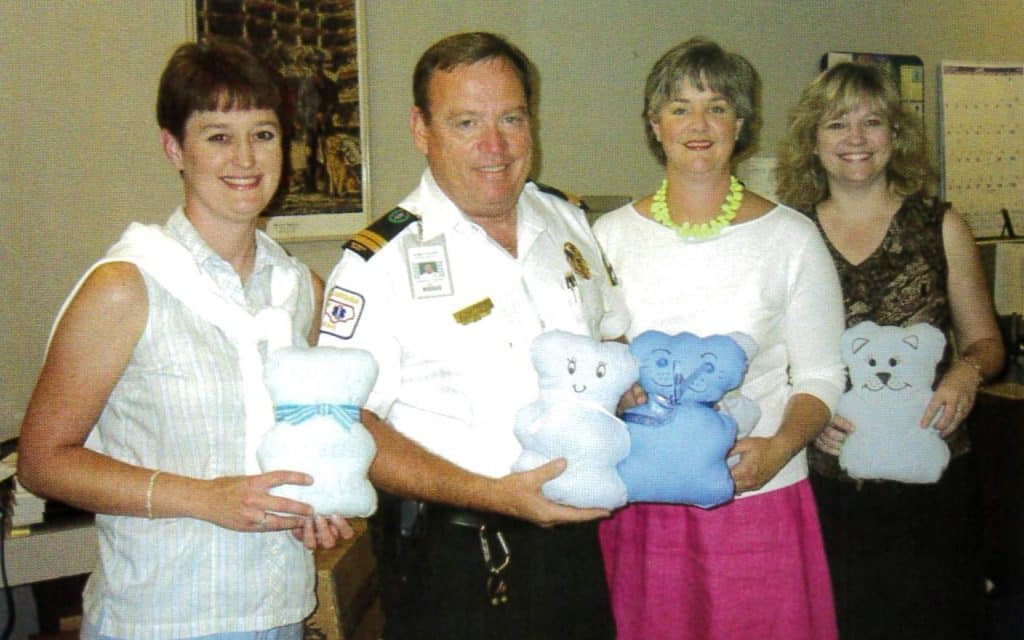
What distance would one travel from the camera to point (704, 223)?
1609 millimetres

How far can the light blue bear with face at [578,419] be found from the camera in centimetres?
125

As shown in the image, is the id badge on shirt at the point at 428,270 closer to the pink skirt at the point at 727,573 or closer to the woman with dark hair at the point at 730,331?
the woman with dark hair at the point at 730,331

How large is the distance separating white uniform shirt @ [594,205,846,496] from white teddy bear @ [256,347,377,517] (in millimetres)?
610

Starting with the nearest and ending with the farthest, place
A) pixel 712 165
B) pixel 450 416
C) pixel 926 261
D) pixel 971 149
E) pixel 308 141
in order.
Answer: pixel 450 416
pixel 712 165
pixel 926 261
pixel 308 141
pixel 971 149

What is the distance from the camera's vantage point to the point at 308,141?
8.41 ft

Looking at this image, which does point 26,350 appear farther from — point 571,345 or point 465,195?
point 571,345

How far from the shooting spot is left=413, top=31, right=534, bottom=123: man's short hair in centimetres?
138

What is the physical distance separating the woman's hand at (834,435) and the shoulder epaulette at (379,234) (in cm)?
88

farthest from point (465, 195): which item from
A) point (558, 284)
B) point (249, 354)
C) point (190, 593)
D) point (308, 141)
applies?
point (308, 141)

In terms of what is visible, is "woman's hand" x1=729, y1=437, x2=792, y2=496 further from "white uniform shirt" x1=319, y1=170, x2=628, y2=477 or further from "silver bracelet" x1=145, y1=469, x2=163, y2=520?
"silver bracelet" x1=145, y1=469, x2=163, y2=520

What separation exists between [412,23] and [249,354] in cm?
179

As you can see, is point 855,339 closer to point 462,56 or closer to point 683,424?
point 683,424

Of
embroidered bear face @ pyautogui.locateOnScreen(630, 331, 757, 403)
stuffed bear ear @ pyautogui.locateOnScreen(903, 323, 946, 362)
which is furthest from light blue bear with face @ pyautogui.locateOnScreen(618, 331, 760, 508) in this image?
stuffed bear ear @ pyautogui.locateOnScreen(903, 323, 946, 362)

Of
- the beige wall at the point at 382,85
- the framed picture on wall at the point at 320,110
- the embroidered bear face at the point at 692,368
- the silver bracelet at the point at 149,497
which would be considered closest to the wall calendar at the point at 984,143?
the beige wall at the point at 382,85
